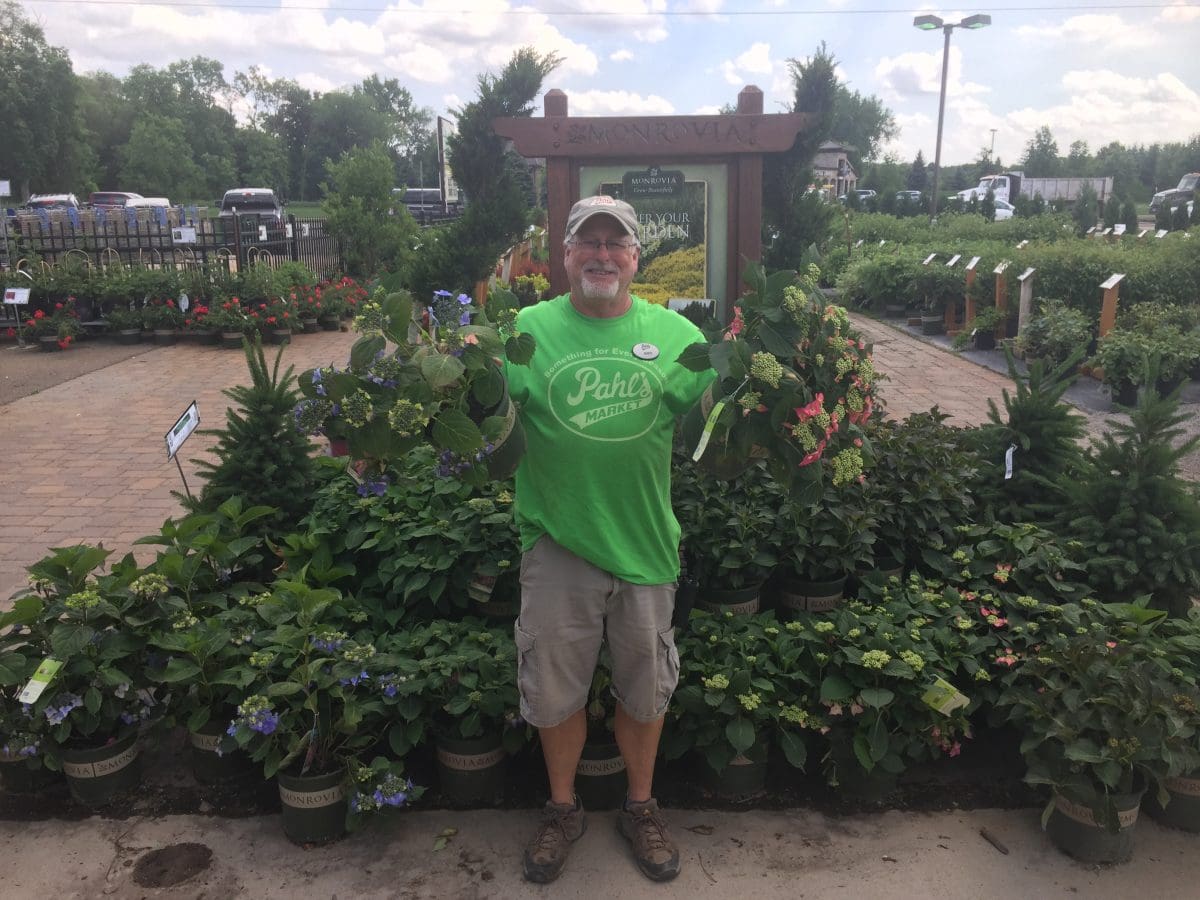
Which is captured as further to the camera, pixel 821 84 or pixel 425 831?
pixel 821 84

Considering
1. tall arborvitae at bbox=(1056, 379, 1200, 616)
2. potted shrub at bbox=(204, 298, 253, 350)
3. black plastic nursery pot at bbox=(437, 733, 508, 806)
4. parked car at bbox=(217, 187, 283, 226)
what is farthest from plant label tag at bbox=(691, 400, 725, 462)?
parked car at bbox=(217, 187, 283, 226)

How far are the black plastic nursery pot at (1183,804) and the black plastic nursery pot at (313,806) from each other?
2412 mm

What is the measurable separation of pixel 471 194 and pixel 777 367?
5.94 meters

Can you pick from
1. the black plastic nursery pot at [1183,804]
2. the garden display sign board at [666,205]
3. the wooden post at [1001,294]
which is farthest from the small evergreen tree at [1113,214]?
the black plastic nursery pot at [1183,804]

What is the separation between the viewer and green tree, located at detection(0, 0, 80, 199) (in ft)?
151

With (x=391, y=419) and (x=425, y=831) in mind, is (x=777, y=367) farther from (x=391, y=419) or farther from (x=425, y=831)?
(x=425, y=831)

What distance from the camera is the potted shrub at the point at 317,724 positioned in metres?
2.65

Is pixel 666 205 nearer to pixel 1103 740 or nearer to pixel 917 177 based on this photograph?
pixel 1103 740

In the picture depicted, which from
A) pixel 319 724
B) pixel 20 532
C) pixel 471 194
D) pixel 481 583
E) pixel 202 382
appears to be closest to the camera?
pixel 319 724

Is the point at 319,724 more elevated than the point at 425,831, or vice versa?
the point at 319,724

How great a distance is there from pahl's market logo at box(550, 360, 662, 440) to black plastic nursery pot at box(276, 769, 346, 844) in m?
1.28

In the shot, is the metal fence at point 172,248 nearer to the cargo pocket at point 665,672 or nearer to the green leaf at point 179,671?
the green leaf at point 179,671

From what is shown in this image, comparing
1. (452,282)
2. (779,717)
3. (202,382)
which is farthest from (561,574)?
(202,382)

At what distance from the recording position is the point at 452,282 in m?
7.64
